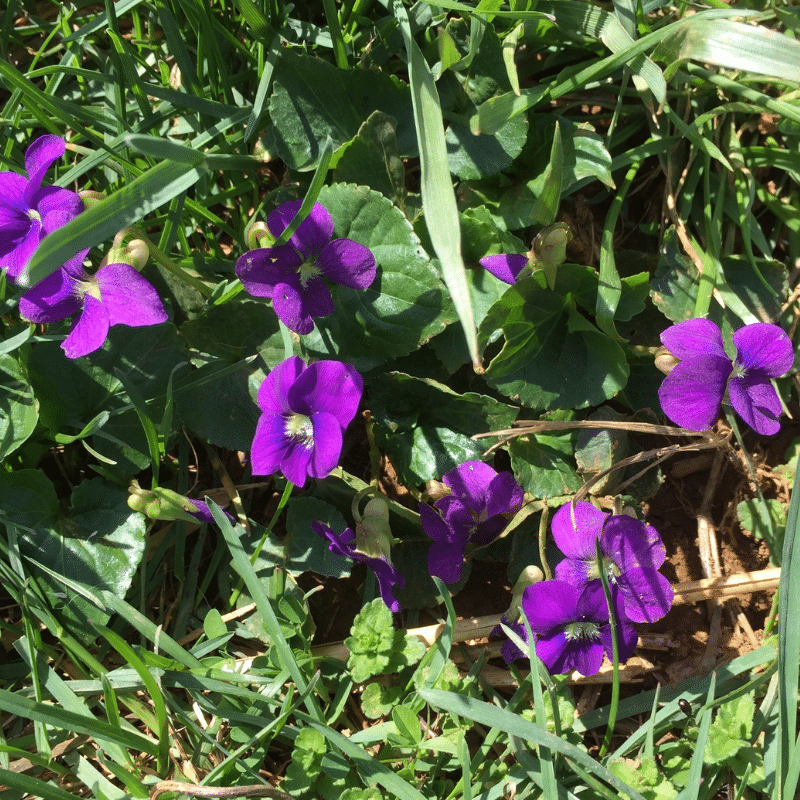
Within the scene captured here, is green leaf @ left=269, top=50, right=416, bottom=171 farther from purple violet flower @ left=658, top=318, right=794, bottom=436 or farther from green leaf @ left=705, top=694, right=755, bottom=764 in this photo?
green leaf @ left=705, top=694, right=755, bottom=764

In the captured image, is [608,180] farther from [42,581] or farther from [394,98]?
[42,581]

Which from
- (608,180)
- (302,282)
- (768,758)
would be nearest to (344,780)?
(768,758)

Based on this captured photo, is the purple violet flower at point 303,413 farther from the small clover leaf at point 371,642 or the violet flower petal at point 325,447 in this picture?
the small clover leaf at point 371,642

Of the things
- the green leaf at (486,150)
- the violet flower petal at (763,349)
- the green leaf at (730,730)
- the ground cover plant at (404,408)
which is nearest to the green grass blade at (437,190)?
the ground cover plant at (404,408)

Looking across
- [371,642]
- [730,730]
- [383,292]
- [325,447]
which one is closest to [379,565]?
[371,642]

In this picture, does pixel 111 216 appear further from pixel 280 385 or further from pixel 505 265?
pixel 505 265

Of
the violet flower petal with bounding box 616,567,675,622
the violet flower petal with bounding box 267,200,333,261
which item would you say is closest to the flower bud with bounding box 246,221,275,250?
the violet flower petal with bounding box 267,200,333,261
